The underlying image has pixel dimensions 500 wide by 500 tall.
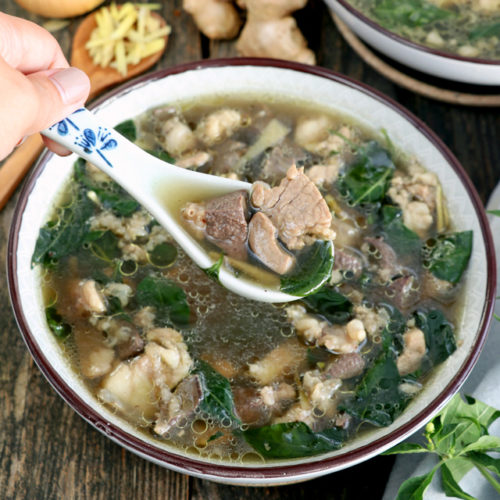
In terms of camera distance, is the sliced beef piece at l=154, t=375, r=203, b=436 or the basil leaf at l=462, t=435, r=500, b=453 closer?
the basil leaf at l=462, t=435, r=500, b=453

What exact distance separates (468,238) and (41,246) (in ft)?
4.82

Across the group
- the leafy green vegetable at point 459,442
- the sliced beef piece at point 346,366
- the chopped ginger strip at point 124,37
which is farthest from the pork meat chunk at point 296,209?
the chopped ginger strip at point 124,37

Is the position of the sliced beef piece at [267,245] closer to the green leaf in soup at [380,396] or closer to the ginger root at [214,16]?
the green leaf in soup at [380,396]

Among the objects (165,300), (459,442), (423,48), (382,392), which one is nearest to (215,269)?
(165,300)

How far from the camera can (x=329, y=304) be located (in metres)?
2.29

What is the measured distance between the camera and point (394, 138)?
2.56 metres

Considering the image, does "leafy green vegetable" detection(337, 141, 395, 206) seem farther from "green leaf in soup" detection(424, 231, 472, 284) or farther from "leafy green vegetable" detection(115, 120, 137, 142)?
"leafy green vegetable" detection(115, 120, 137, 142)

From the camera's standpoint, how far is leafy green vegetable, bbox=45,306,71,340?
7.29 ft

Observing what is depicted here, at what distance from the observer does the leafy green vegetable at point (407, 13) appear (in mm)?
2855

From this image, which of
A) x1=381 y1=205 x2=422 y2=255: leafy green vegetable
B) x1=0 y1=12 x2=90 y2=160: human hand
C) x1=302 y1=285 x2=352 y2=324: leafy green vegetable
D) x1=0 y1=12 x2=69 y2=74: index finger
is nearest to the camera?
x1=0 y1=12 x2=90 y2=160: human hand

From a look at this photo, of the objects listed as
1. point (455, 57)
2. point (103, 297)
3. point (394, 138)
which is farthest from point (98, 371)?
point (455, 57)

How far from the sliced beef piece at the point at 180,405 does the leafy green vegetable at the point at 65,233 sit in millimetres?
646

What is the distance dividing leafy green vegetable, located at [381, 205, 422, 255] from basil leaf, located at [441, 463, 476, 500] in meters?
0.77

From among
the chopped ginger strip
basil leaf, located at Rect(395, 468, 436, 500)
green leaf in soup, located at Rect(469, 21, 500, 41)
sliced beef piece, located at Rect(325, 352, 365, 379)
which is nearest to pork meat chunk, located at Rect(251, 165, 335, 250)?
sliced beef piece, located at Rect(325, 352, 365, 379)
